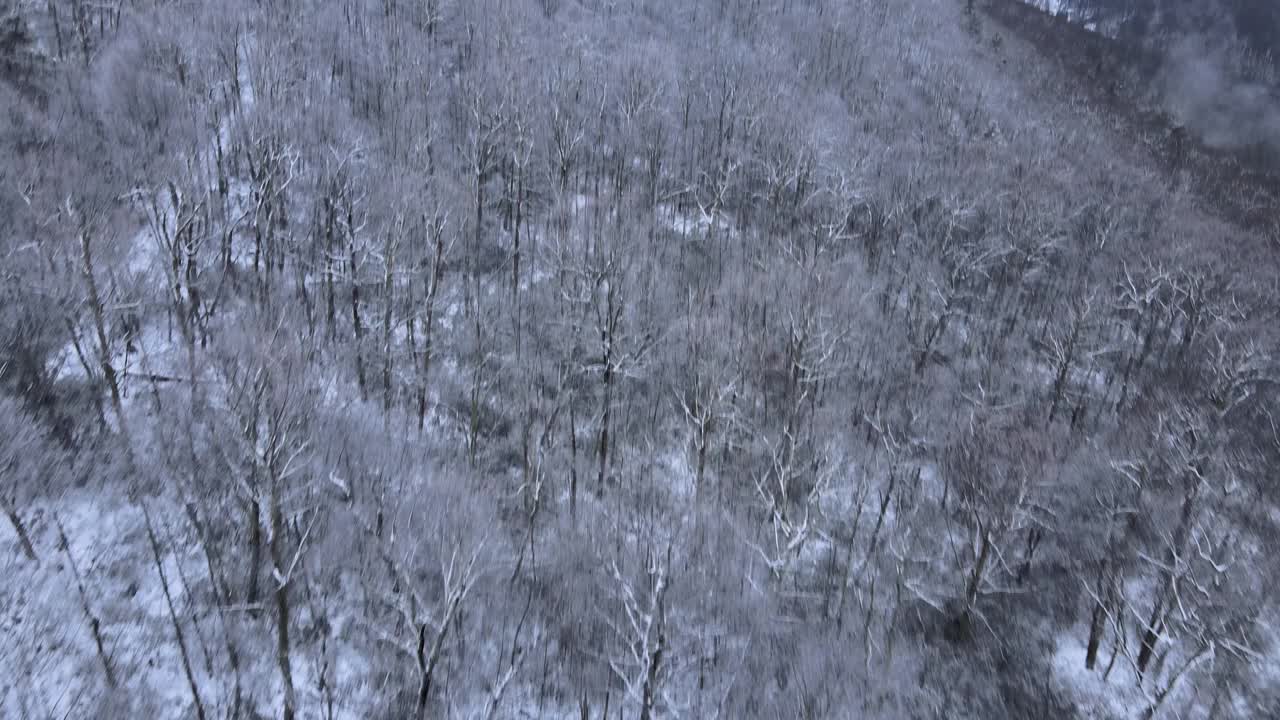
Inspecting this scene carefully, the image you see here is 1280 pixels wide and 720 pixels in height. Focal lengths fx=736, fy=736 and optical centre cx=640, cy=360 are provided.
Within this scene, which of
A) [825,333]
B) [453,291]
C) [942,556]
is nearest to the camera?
[942,556]

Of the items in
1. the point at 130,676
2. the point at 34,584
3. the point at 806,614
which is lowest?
the point at 806,614

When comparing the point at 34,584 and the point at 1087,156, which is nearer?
the point at 34,584

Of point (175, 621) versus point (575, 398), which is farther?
point (575, 398)

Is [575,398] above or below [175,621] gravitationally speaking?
below

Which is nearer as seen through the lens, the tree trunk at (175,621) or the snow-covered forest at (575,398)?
the tree trunk at (175,621)

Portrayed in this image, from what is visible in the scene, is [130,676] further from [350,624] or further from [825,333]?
[825,333]

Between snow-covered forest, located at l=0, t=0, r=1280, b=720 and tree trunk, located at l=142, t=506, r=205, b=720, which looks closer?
tree trunk, located at l=142, t=506, r=205, b=720

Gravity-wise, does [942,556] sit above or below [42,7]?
below

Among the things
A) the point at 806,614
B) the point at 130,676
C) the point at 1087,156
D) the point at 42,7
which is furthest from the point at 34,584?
the point at 1087,156
